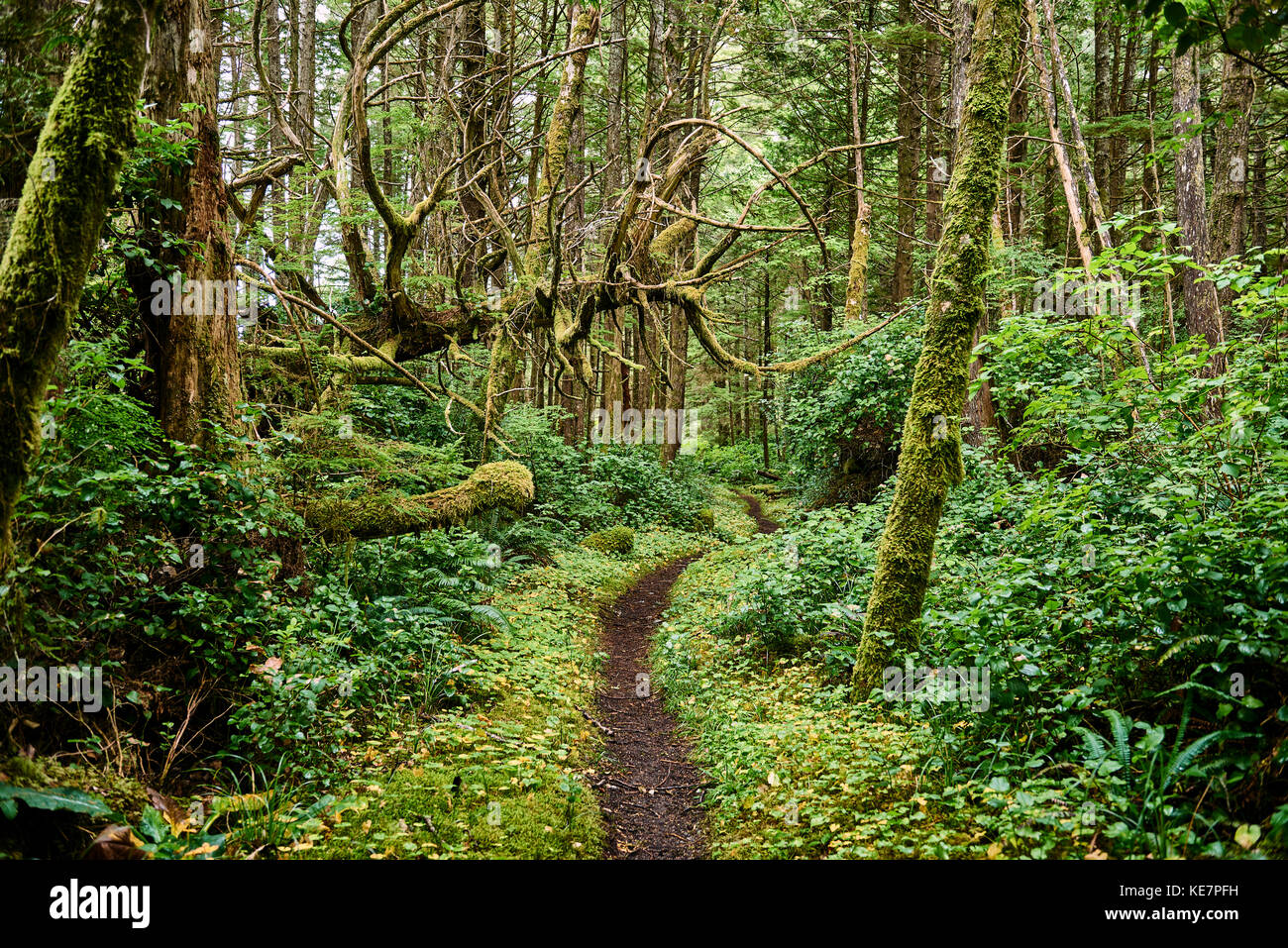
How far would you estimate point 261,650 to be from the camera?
4836 millimetres

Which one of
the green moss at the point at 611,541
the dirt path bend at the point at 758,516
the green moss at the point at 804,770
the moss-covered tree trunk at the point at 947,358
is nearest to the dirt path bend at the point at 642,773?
the green moss at the point at 804,770

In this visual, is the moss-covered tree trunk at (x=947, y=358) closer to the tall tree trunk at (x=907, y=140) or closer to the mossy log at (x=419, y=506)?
the mossy log at (x=419, y=506)

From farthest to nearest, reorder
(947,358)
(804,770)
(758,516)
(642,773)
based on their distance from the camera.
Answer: (758,516)
(642,773)
(947,358)
(804,770)

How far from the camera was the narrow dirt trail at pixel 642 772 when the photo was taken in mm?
5004

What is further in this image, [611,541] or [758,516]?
[758,516]

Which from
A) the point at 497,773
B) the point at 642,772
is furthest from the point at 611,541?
the point at 497,773

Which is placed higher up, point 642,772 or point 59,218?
point 59,218

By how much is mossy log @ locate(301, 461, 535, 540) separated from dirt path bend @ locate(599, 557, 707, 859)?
2690 millimetres

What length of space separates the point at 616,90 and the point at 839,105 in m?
6.26

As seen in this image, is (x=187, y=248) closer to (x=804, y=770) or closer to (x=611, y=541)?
(x=804, y=770)

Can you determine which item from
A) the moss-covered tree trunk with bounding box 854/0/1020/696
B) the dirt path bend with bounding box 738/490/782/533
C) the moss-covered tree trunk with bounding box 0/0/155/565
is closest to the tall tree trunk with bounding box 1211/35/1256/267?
the moss-covered tree trunk with bounding box 854/0/1020/696

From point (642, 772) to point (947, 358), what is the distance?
4680 millimetres

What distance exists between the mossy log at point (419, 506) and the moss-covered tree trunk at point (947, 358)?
14.6 feet

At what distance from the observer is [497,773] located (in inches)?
205
